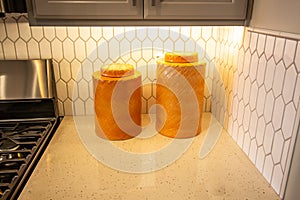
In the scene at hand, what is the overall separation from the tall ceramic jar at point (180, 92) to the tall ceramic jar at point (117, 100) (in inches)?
4.2

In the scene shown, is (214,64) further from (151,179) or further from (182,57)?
(151,179)

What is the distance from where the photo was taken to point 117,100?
965 mm

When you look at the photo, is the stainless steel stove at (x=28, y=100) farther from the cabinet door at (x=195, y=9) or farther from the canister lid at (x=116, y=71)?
the cabinet door at (x=195, y=9)

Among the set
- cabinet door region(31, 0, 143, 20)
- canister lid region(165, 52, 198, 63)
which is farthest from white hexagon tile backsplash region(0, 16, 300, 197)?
cabinet door region(31, 0, 143, 20)

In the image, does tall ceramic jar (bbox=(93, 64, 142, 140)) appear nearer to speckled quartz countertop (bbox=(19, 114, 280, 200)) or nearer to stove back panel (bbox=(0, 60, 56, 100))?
speckled quartz countertop (bbox=(19, 114, 280, 200))

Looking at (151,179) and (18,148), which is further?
(18,148)

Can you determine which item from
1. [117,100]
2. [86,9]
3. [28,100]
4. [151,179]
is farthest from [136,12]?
[28,100]

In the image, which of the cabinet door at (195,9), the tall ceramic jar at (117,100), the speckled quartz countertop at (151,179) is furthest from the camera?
the tall ceramic jar at (117,100)

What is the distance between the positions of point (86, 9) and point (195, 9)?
1.19 ft

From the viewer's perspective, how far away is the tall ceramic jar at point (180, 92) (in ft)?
Result: 3.16

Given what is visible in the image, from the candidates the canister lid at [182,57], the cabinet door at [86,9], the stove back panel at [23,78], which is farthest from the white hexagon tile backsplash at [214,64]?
the cabinet door at [86,9]

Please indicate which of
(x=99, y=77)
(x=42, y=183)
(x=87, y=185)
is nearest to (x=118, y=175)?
(x=87, y=185)

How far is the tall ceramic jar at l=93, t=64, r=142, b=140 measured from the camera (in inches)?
37.6

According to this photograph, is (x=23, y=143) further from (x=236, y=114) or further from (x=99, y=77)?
(x=236, y=114)
